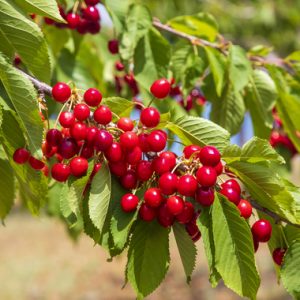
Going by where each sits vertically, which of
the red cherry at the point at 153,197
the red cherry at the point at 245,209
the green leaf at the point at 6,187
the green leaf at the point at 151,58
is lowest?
the green leaf at the point at 6,187

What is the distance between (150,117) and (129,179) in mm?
160

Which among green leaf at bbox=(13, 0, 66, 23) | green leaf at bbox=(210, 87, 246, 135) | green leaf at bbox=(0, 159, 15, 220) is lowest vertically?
green leaf at bbox=(0, 159, 15, 220)

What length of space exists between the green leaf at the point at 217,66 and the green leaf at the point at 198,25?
18 cm

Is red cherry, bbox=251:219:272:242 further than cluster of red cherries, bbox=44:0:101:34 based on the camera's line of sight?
No

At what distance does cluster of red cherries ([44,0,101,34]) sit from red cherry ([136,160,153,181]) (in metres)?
0.80

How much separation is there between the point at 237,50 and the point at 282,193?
2.71 ft

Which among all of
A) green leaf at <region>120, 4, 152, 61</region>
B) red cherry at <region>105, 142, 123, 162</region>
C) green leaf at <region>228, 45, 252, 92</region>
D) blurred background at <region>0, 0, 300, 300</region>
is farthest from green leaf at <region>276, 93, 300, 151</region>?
blurred background at <region>0, 0, 300, 300</region>

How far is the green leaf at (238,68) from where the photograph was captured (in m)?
1.88

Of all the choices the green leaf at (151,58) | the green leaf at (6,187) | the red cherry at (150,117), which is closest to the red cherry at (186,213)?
the red cherry at (150,117)

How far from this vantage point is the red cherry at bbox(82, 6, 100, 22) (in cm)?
194

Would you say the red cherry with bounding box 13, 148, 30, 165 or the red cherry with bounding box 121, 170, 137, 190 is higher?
the red cherry with bounding box 121, 170, 137, 190

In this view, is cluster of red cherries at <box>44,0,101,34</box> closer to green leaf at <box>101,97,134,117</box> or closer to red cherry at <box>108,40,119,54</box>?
red cherry at <box>108,40,119,54</box>

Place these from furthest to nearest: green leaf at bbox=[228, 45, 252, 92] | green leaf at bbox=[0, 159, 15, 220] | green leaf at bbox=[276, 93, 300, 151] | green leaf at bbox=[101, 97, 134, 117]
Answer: green leaf at bbox=[276, 93, 300, 151] < green leaf at bbox=[228, 45, 252, 92] < green leaf at bbox=[0, 159, 15, 220] < green leaf at bbox=[101, 97, 134, 117]

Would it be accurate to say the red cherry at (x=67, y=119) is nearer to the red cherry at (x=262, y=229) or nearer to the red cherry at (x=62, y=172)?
the red cherry at (x=62, y=172)
